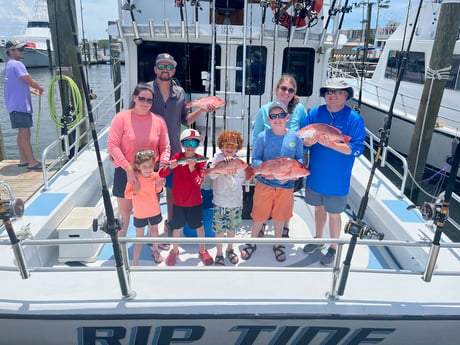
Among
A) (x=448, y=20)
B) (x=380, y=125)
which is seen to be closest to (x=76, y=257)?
(x=448, y=20)

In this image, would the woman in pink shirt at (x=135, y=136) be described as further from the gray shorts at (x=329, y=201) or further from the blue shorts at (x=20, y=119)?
the blue shorts at (x=20, y=119)

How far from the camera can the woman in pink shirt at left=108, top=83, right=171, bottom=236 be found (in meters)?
2.79

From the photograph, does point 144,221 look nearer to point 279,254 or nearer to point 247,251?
point 247,251

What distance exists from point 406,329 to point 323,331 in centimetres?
52

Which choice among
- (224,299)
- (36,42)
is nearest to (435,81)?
(224,299)

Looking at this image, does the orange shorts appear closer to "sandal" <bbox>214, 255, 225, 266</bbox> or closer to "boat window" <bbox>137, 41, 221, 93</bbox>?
"sandal" <bbox>214, 255, 225, 266</bbox>

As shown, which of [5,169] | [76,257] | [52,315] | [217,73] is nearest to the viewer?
[52,315]

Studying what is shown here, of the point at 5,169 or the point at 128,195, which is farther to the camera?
the point at 5,169

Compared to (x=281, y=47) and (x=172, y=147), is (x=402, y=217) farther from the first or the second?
(x=281, y=47)

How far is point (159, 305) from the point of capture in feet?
7.01

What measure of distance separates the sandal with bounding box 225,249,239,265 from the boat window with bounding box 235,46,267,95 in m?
2.86

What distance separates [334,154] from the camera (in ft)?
9.57

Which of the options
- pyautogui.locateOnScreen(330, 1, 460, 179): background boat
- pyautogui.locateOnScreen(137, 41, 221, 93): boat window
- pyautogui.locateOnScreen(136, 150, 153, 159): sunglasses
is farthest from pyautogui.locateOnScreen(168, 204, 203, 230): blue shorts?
pyautogui.locateOnScreen(330, 1, 460, 179): background boat

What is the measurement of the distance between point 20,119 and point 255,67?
148 inches
